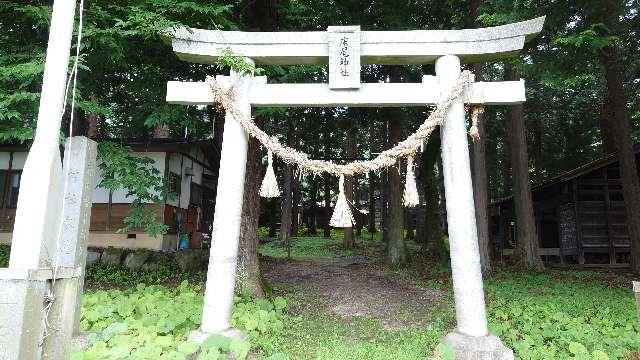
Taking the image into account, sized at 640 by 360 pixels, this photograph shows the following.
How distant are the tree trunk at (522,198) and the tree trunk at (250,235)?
9006mm

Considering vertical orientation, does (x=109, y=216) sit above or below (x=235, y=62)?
below

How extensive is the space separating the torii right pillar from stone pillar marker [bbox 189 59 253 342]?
2649mm

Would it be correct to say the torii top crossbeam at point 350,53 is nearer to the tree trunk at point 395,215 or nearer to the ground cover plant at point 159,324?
the ground cover plant at point 159,324

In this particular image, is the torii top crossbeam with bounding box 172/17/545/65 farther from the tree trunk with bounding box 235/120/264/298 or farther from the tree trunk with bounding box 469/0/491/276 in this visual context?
the tree trunk with bounding box 469/0/491/276

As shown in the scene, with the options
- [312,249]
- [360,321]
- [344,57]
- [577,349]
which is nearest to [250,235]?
[360,321]

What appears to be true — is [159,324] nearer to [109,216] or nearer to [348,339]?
[348,339]

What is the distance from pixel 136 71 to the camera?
8992 millimetres

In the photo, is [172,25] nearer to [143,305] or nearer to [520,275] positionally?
[143,305]

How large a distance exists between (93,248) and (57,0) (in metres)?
10.6

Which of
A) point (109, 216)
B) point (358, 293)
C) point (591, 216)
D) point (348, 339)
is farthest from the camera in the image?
point (591, 216)

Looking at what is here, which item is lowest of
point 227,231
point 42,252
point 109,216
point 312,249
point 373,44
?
point 312,249

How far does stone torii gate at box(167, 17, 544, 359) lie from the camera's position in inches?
207

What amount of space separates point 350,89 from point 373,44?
26.6 inches

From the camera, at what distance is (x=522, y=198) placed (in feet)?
43.9
